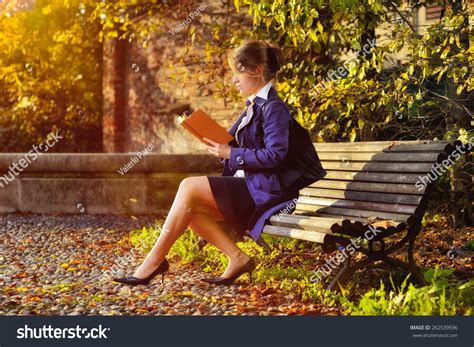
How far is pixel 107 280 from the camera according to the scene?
5.32 m

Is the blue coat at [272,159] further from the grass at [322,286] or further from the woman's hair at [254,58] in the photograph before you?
the grass at [322,286]

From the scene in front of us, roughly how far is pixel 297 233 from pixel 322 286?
1.46 feet

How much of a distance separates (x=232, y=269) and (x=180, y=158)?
4020 millimetres

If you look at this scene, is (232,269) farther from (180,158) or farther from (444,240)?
(180,158)

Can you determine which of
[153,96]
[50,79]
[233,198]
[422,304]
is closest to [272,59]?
[233,198]

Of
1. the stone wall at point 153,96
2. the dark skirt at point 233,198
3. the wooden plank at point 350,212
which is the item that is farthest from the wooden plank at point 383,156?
the stone wall at point 153,96

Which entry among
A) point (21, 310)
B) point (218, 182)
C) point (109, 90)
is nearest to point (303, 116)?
point (218, 182)

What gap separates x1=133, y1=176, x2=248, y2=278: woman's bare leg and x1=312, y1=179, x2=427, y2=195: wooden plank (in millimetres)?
871

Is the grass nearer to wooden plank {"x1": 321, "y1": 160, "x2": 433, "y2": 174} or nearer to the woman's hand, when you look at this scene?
wooden plank {"x1": 321, "y1": 160, "x2": 433, "y2": 174}

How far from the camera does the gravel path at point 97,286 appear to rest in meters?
4.35

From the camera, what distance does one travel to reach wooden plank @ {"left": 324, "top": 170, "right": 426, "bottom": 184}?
4.55 metres

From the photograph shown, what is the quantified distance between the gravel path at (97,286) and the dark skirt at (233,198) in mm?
474

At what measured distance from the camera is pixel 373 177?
15.9 feet

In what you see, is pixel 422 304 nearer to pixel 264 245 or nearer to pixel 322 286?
pixel 322 286
